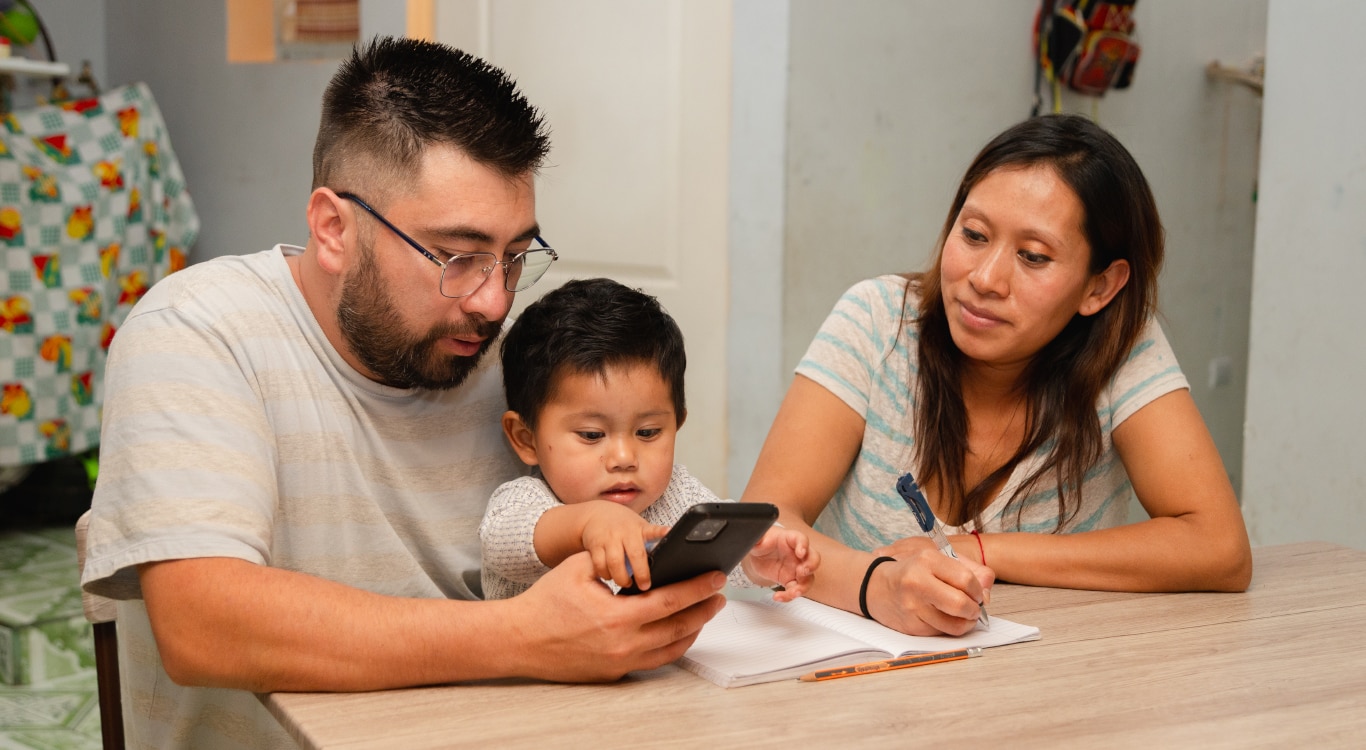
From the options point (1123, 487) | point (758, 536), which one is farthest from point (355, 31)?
point (758, 536)

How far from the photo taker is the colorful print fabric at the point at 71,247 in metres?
4.11

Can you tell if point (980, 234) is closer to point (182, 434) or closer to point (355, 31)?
point (182, 434)

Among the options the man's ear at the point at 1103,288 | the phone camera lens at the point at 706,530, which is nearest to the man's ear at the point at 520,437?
the phone camera lens at the point at 706,530

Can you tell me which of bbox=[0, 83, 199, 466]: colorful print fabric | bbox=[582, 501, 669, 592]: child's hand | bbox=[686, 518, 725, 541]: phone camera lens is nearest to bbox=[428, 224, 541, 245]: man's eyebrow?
bbox=[582, 501, 669, 592]: child's hand

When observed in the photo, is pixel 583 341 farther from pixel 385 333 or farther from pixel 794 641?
pixel 794 641

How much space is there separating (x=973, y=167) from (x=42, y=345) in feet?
11.8

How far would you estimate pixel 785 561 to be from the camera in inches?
52.6

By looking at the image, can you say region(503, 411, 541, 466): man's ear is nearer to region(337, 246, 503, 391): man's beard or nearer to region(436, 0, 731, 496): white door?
region(337, 246, 503, 391): man's beard

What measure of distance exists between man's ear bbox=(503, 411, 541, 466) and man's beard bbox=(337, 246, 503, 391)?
0.12 meters

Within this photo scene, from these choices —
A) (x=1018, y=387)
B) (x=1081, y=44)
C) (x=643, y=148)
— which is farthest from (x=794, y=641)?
(x=1081, y=44)

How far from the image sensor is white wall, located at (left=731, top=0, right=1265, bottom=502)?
3.35 meters

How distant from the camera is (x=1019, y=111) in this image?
3.92 meters

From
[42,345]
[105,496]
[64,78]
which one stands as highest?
[64,78]

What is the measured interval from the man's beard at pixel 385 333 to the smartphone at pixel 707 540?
0.43 metres
